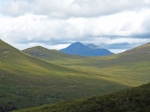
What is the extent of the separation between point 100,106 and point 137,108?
10.0 meters

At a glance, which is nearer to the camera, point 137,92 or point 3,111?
point 137,92

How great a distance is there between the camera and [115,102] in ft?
228

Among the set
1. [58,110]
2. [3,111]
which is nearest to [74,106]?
[58,110]

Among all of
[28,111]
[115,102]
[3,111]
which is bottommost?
[3,111]

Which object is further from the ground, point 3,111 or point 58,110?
point 58,110

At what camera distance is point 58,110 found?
80.0m

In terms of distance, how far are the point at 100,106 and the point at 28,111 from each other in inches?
1362

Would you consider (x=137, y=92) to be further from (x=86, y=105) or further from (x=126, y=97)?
(x=86, y=105)

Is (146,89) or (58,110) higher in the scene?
(146,89)

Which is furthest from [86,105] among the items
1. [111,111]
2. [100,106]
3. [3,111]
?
[3,111]

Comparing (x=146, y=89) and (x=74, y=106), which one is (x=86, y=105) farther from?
(x=146, y=89)

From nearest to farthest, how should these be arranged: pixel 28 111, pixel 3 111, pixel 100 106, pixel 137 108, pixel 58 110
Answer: pixel 137 108 < pixel 100 106 < pixel 58 110 < pixel 28 111 < pixel 3 111

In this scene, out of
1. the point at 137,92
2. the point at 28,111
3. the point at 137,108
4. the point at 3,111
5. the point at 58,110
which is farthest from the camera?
the point at 3,111

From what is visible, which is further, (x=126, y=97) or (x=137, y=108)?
(x=126, y=97)
